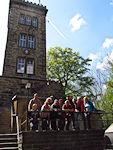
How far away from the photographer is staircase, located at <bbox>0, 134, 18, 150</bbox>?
779 cm

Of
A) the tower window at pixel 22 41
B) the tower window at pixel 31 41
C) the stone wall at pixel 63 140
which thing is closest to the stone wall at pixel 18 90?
the tower window at pixel 22 41

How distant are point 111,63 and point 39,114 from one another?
707 inches

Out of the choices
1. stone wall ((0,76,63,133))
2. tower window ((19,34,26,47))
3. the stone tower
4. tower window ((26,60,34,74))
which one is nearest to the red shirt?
stone wall ((0,76,63,133))

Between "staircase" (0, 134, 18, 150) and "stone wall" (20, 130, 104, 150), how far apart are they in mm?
1180

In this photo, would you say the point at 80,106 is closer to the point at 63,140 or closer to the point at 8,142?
the point at 63,140

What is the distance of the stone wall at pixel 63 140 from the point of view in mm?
7070

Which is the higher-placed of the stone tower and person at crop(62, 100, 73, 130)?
the stone tower

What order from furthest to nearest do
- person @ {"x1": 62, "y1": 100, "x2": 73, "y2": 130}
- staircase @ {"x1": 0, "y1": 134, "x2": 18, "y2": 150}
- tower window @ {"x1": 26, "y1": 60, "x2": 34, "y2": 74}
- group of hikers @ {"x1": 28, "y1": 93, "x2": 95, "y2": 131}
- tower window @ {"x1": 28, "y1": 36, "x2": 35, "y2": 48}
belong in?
1. tower window @ {"x1": 28, "y1": 36, "x2": 35, "y2": 48}
2. tower window @ {"x1": 26, "y1": 60, "x2": 34, "y2": 74}
3. person @ {"x1": 62, "y1": 100, "x2": 73, "y2": 130}
4. staircase @ {"x1": 0, "y1": 134, "x2": 18, "y2": 150}
5. group of hikers @ {"x1": 28, "y1": 93, "x2": 95, "y2": 131}

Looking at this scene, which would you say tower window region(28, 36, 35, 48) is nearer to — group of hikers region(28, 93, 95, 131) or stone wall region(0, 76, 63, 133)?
stone wall region(0, 76, 63, 133)

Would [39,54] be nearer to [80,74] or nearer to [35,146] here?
[80,74]

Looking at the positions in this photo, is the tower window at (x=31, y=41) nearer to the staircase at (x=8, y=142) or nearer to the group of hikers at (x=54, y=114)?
the group of hikers at (x=54, y=114)

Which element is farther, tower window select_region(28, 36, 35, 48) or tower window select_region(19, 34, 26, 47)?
tower window select_region(28, 36, 35, 48)

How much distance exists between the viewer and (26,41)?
20.6 meters

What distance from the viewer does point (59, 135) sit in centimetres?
770
